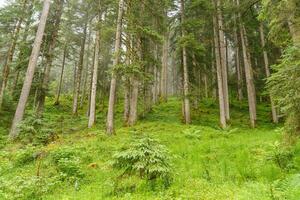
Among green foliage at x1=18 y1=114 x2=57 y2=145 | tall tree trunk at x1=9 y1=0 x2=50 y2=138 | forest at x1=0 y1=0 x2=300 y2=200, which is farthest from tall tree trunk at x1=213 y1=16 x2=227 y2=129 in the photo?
tall tree trunk at x1=9 y1=0 x2=50 y2=138

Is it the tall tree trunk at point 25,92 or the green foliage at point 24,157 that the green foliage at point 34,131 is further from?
the green foliage at point 24,157

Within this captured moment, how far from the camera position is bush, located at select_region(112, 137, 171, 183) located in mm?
7043

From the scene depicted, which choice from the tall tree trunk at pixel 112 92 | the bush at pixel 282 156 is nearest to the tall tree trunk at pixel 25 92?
the tall tree trunk at pixel 112 92

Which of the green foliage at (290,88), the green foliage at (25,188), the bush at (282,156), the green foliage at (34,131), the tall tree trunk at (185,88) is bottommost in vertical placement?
the green foliage at (25,188)

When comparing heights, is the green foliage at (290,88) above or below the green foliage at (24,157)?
above

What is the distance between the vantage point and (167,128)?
17.9 metres

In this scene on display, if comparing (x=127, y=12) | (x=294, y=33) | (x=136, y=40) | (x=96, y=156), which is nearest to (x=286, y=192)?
(x=294, y=33)

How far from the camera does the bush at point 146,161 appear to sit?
7043mm

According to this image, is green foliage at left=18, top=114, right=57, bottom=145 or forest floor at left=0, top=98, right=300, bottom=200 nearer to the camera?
forest floor at left=0, top=98, right=300, bottom=200

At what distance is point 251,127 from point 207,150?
10.8 meters

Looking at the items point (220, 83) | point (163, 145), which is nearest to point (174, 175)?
point (163, 145)

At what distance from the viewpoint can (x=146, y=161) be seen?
7.11 meters

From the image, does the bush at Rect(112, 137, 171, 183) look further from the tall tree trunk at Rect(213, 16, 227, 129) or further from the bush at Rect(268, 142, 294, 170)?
the tall tree trunk at Rect(213, 16, 227, 129)

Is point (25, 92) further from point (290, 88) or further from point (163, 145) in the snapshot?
point (290, 88)
